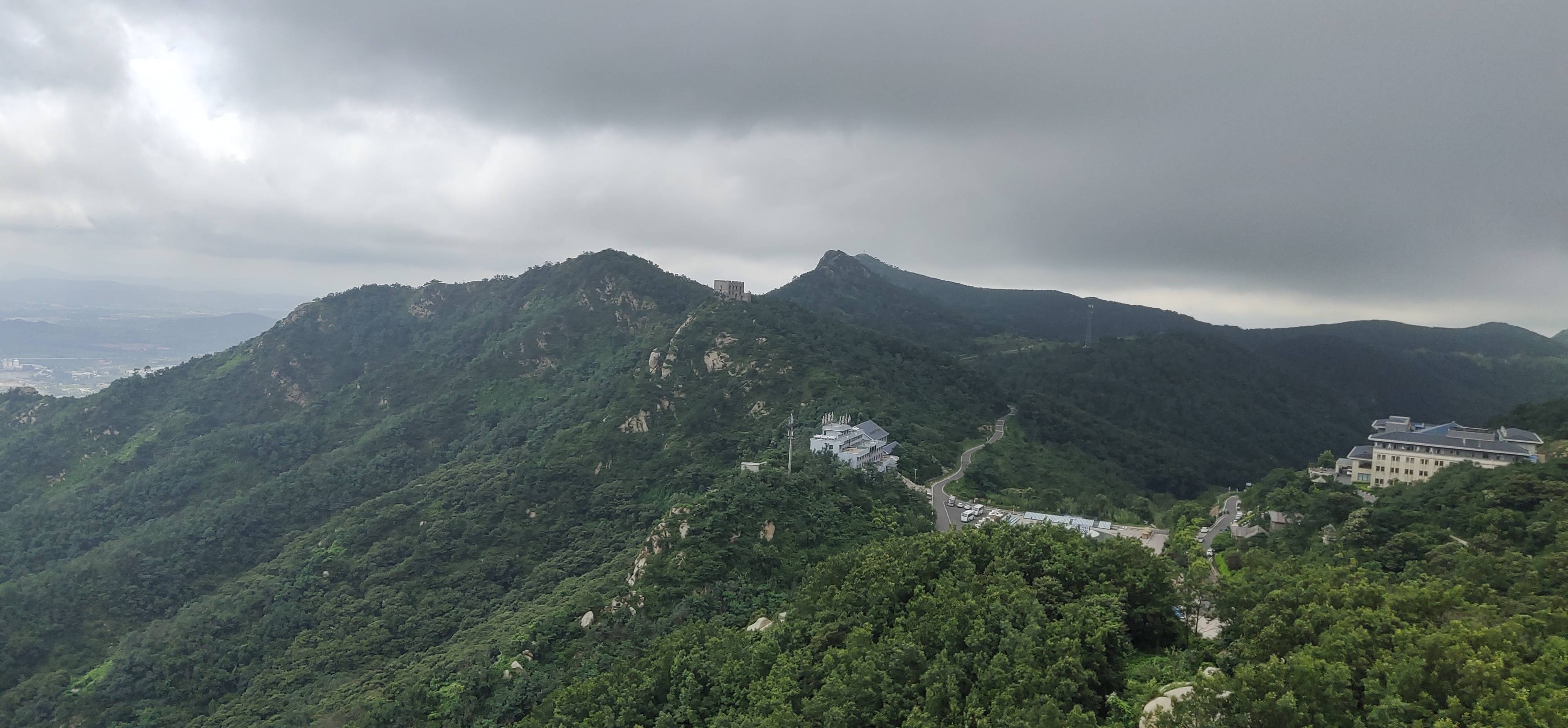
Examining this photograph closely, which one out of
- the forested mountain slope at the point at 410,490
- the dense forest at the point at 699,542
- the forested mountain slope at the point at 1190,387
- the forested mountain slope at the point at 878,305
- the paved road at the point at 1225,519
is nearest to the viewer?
the dense forest at the point at 699,542

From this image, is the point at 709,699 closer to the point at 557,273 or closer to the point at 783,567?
the point at 783,567

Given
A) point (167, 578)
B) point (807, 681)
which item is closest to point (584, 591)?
point (807, 681)

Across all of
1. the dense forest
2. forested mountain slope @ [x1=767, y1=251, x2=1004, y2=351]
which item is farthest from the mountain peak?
the dense forest

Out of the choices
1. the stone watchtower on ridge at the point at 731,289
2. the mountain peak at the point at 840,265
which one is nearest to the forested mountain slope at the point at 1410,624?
the stone watchtower on ridge at the point at 731,289

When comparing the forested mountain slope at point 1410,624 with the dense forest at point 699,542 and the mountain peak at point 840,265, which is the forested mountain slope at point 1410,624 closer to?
the dense forest at point 699,542

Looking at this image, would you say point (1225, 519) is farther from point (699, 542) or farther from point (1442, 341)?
point (1442, 341)

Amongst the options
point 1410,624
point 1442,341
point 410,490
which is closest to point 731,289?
point 410,490

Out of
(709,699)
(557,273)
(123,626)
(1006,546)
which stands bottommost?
(123,626)
